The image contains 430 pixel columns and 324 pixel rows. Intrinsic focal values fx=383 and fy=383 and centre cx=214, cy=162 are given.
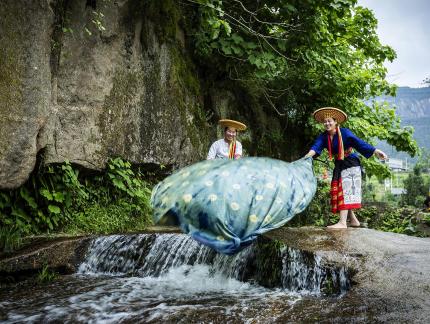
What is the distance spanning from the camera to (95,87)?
7570 millimetres

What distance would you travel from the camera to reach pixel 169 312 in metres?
3.54

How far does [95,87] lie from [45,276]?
392 centimetres

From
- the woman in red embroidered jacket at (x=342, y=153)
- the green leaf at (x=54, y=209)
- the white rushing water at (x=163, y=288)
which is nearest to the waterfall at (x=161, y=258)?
the white rushing water at (x=163, y=288)

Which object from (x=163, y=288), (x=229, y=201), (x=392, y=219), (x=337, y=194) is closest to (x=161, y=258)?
(x=163, y=288)

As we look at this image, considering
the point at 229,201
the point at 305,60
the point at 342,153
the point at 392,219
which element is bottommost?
the point at 392,219

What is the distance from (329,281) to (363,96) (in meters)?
8.82

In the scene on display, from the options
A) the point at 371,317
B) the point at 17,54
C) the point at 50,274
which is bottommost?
the point at 50,274

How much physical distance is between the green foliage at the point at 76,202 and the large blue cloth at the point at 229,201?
3.48 metres

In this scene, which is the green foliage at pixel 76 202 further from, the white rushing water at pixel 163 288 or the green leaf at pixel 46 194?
the white rushing water at pixel 163 288

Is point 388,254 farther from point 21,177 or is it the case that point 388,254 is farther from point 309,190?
point 21,177

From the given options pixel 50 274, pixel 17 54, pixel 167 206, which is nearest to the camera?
pixel 167 206

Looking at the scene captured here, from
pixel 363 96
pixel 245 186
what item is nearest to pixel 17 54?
pixel 245 186

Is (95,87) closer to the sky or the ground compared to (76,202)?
closer to the sky

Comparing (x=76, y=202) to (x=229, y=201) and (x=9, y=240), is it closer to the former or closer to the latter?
(x=9, y=240)
